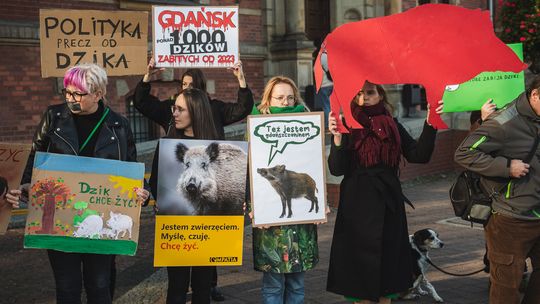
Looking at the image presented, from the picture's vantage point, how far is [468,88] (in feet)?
14.5

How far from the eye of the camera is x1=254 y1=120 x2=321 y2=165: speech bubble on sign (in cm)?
426

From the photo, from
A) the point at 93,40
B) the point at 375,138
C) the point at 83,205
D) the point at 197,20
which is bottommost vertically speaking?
the point at 83,205

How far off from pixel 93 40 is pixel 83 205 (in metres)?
2.07

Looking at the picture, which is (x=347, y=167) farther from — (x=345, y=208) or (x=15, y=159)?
(x=15, y=159)

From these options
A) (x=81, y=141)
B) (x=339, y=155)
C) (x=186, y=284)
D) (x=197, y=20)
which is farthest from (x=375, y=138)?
(x=197, y=20)

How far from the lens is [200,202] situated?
4.18 meters

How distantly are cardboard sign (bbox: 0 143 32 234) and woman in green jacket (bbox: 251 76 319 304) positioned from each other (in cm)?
156

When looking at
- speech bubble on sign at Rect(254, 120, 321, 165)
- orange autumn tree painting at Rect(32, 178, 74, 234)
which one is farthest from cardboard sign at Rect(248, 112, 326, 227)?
orange autumn tree painting at Rect(32, 178, 74, 234)

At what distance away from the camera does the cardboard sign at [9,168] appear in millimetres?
3900

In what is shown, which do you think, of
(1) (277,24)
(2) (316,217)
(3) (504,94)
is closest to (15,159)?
(2) (316,217)

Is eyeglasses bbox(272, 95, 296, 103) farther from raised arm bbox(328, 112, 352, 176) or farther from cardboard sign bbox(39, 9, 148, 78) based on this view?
cardboard sign bbox(39, 9, 148, 78)

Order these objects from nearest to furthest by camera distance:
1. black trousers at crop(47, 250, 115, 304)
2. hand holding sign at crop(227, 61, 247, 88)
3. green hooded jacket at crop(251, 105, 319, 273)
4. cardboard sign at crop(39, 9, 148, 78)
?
black trousers at crop(47, 250, 115, 304), green hooded jacket at crop(251, 105, 319, 273), hand holding sign at crop(227, 61, 247, 88), cardboard sign at crop(39, 9, 148, 78)

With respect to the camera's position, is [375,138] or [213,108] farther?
[213,108]

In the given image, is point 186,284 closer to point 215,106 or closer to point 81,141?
point 81,141
